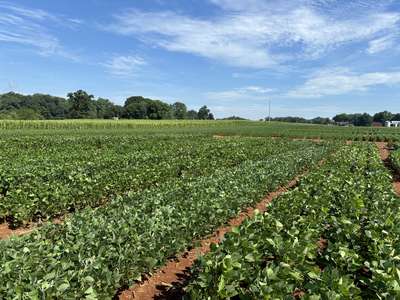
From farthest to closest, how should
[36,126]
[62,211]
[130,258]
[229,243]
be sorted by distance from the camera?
[36,126] < [62,211] < [130,258] < [229,243]

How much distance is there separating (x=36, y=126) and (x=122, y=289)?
2541 inches

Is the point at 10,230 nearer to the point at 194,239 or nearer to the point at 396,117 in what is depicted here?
the point at 194,239

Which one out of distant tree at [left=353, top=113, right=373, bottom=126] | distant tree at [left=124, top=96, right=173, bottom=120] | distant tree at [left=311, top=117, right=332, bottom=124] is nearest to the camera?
distant tree at [left=124, top=96, right=173, bottom=120]

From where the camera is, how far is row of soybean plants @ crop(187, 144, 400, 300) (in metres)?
3.87

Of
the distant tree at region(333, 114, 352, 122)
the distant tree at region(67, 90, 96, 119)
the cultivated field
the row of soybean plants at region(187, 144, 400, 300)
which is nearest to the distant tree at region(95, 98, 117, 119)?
the distant tree at region(67, 90, 96, 119)

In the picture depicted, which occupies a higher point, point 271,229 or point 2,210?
point 271,229

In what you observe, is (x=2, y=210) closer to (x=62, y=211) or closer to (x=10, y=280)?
(x=62, y=211)

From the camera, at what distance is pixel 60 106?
496 feet

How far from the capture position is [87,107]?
129375mm

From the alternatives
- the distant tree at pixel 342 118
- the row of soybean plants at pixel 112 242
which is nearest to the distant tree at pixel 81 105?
the distant tree at pixel 342 118

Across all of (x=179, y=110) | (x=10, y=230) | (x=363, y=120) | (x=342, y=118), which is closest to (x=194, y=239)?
(x=10, y=230)

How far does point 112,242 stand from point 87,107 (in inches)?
5133

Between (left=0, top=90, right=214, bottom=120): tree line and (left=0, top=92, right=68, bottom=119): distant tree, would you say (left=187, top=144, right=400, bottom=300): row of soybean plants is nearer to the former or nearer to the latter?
(left=0, top=90, right=214, bottom=120): tree line

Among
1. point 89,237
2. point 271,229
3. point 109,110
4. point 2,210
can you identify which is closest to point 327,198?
point 271,229
